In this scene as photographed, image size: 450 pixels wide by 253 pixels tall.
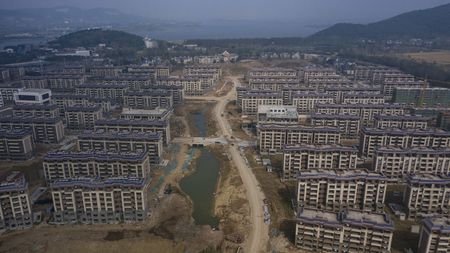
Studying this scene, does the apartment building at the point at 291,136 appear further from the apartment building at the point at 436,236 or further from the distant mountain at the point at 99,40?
the distant mountain at the point at 99,40

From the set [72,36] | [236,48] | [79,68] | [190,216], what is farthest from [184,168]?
[72,36]

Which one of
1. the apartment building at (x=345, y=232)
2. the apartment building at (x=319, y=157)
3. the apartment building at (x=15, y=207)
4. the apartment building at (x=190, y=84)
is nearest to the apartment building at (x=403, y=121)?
Result: the apartment building at (x=319, y=157)

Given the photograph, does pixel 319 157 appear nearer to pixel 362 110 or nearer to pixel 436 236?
pixel 436 236

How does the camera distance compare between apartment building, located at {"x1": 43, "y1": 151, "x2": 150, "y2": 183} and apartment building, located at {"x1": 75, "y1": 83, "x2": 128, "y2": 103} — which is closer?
apartment building, located at {"x1": 43, "y1": 151, "x2": 150, "y2": 183}

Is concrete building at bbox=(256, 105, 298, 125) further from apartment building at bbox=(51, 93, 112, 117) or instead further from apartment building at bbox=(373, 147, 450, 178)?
apartment building at bbox=(51, 93, 112, 117)

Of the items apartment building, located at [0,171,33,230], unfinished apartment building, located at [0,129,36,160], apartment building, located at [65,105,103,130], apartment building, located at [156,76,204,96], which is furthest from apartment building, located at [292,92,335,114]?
apartment building, located at [0,171,33,230]

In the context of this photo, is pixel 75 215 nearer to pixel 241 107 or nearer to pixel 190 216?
pixel 190 216
